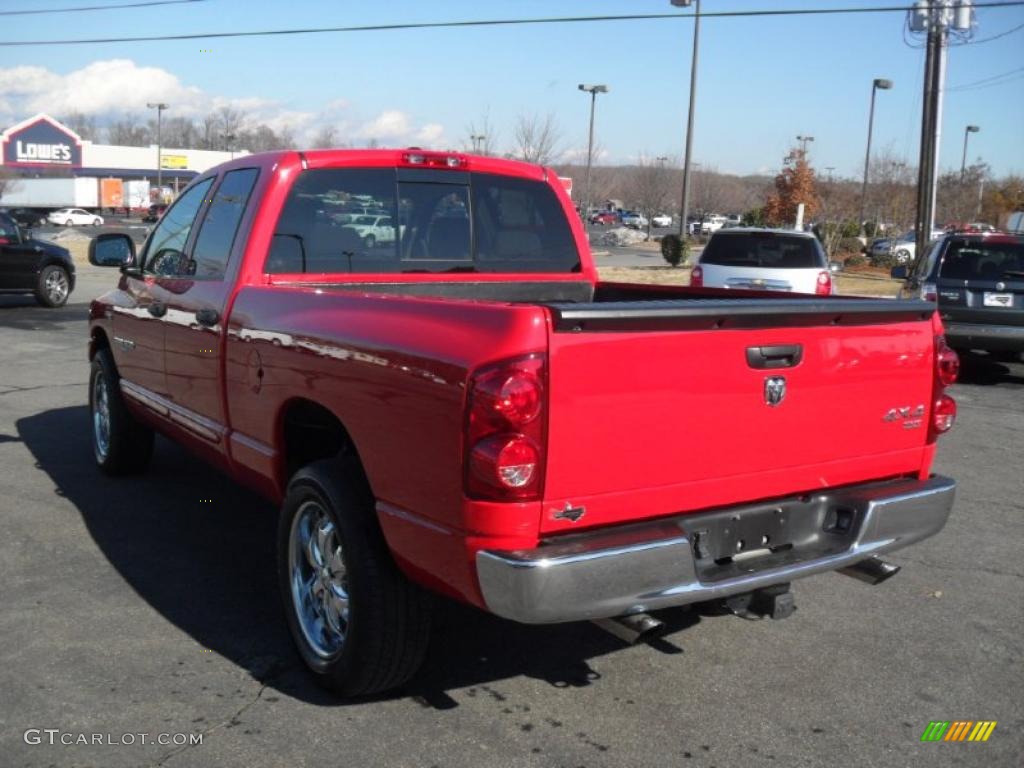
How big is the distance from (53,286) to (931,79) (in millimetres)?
17889

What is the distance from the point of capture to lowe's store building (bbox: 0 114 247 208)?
275 ft

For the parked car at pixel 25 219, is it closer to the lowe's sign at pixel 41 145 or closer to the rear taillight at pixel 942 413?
the rear taillight at pixel 942 413

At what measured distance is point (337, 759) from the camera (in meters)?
3.40

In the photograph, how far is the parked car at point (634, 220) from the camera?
268 feet

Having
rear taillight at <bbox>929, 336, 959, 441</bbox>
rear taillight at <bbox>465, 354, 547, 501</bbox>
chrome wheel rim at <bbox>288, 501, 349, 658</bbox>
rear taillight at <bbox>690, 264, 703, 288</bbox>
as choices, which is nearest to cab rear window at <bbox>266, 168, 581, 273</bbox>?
chrome wheel rim at <bbox>288, 501, 349, 658</bbox>

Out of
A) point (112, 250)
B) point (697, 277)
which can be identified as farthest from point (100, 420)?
point (697, 277)

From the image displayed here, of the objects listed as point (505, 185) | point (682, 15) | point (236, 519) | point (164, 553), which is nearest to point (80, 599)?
point (164, 553)

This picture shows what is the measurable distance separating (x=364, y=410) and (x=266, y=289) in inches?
43.7

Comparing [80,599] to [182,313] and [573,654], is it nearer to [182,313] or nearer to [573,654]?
[182,313]

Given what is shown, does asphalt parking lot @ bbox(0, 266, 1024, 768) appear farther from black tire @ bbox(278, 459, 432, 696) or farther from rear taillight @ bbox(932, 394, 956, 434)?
rear taillight @ bbox(932, 394, 956, 434)

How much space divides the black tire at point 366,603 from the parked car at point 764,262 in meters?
10.3

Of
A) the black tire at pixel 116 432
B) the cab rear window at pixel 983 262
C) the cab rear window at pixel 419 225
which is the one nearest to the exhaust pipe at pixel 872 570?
the cab rear window at pixel 419 225

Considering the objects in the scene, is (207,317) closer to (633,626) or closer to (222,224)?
(222,224)

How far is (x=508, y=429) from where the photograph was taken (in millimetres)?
3047
